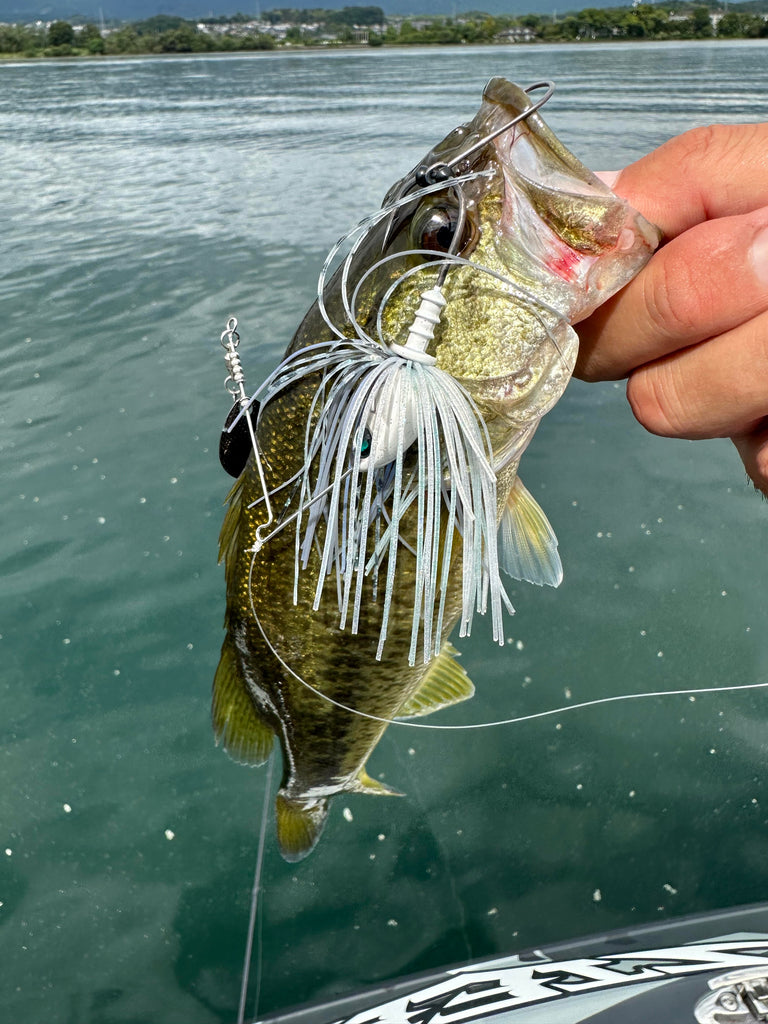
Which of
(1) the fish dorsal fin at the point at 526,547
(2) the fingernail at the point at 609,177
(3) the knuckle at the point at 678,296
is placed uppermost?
(2) the fingernail at the point at 609,177

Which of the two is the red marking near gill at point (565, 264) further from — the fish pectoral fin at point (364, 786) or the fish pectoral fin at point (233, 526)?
the fish pectoral fin at point (364, 786)

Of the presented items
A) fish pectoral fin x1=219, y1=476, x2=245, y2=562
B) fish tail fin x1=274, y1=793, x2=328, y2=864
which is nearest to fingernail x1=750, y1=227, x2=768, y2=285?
fish pectoral fin x1=219, y1=476, x2=245, y2=562

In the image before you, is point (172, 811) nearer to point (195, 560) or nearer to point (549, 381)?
point (195, 560)

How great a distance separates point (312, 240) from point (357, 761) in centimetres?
783

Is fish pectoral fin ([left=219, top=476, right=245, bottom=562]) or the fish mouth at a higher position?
the fish mouth

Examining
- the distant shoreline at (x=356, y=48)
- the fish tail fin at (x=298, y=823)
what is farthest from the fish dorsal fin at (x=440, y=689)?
the distant shoreline at (x=356, y=48)

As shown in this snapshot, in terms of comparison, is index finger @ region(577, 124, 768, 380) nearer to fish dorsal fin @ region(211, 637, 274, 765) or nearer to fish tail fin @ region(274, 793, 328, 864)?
fish dorsal fin @ region(211, 637, 274, 765)

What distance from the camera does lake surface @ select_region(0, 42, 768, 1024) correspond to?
110 inches

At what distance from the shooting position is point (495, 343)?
1.57 meters

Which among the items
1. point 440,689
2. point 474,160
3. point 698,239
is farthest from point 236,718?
point 698,239

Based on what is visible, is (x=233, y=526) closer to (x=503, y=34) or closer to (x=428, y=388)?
(x=428, y=388)

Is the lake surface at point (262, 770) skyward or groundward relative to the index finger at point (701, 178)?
groundward

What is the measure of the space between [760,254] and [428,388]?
603 mm

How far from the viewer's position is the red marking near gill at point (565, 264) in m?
1.47
